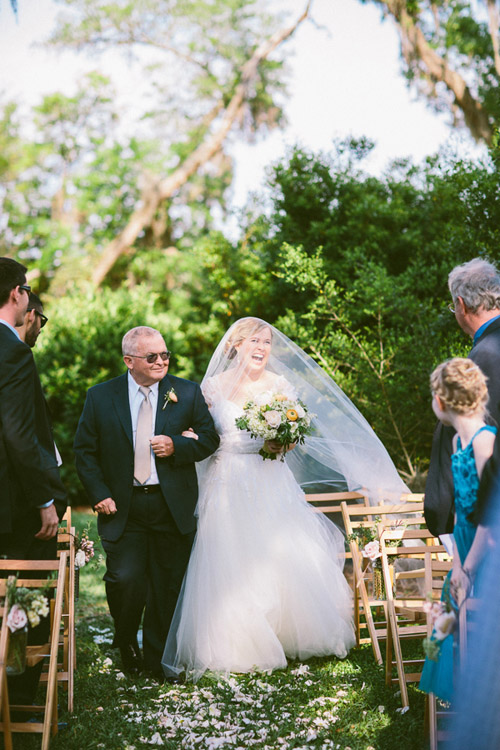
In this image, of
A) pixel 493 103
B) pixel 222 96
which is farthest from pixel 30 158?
pixel 493 103

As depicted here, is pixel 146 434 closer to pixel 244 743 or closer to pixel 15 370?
pixel 15 370

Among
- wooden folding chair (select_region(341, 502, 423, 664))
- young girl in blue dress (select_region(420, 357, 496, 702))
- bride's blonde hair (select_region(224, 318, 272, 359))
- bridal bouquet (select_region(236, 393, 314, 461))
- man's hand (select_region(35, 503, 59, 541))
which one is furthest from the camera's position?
bride's blonde hair (select_region(224, 318, 272, 359))

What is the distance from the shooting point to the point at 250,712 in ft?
14.4

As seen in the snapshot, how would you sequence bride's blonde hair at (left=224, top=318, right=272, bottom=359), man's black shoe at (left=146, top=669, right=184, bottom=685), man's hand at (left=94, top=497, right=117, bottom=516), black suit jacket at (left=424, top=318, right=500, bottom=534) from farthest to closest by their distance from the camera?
bride's blonde hair at (left=224, top=318, right=272, bottom=359) → man's hand at (left=94, top=497, right=117, bottom=516) → man's black shoe at (left=146, top=669, right=184, bottom=685) → black suit jacket at (left=424, top=318, right=500, bottom=534)

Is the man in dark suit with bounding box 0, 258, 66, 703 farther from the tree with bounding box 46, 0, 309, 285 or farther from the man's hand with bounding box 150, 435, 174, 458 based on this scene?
the tree with bounding box 46, 0, 309, 285

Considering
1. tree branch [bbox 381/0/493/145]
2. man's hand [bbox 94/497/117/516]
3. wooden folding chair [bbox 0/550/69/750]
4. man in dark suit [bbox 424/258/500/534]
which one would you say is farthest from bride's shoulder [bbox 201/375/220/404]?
tree branch [bbox 381/0/493/145]

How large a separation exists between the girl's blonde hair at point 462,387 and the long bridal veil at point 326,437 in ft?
9.21

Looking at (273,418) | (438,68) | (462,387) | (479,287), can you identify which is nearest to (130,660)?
(273,418)

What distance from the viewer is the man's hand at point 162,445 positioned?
5188 mm

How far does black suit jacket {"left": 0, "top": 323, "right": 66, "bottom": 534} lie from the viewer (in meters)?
4.00

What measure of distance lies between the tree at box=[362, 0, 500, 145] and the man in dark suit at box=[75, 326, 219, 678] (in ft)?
32.0

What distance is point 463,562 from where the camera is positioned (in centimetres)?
323

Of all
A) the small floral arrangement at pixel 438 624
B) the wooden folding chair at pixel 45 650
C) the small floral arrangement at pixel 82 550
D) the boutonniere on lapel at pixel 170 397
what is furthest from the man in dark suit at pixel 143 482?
the small floral arrangement at pixel 438 624

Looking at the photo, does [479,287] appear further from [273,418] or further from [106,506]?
[106,506]
